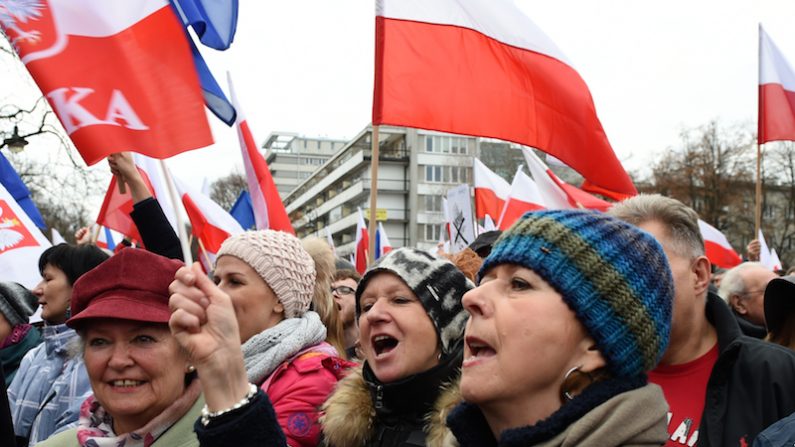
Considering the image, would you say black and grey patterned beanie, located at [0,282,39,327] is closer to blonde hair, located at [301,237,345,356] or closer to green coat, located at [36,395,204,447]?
blonde hair, located at [301,237,345,356]

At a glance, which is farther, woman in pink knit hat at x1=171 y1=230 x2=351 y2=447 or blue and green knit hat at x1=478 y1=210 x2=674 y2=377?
woman in pink knit hat at x1=171 y1=230 x2=351 y2=447

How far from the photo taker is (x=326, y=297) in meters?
4.16

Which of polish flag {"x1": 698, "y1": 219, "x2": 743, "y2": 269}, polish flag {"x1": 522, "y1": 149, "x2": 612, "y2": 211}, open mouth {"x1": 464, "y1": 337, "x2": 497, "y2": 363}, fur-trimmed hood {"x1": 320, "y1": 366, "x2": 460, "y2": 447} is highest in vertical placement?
open mouth {"x1": 464, "y1": 337, "x2": 497, "y2": 363}

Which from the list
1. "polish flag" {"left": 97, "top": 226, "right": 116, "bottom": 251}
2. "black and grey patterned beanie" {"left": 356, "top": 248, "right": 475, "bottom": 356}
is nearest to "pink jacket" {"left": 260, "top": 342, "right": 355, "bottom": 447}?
"black and grey patterned beanie" {"left": 356, "top": 248, "right": 475, "bottom": 356}

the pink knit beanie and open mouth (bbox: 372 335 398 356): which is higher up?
the pink knit beanie

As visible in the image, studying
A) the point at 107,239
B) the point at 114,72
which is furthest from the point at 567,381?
the point at 107,239

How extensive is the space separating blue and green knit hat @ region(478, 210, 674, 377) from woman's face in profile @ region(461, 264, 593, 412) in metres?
0.04

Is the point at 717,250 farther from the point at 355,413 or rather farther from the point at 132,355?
the point at 132,355

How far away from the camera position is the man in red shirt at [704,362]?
8.60 feet

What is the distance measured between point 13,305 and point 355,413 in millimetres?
3131

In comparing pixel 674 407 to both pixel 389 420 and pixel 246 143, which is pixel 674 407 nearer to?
pixel 389 420

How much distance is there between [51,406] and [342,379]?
5.08ft

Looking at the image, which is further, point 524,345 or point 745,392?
point 745,392

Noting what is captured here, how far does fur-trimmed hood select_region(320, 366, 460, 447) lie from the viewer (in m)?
2.60
